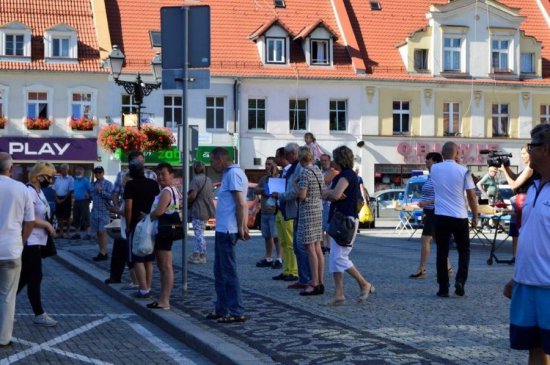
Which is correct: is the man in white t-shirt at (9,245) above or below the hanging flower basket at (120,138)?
below

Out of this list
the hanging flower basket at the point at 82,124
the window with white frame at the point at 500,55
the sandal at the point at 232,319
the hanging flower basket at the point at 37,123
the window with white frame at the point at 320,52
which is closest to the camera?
the sandal at the point at 232,319

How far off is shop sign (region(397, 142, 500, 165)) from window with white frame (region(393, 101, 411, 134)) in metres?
0.74

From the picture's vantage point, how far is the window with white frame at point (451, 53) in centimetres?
4822

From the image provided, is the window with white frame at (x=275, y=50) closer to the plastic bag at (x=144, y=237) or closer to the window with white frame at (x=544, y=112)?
the window with white frame at (x=544, y=112)

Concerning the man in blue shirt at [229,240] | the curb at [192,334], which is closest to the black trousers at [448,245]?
the man in blue shirt at [229,240]

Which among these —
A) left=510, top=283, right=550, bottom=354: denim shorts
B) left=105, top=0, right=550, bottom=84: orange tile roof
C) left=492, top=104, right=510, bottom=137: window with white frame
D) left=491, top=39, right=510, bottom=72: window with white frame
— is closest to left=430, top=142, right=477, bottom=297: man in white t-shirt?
left=510, top=283, right=550, bottom=354: denim shorts

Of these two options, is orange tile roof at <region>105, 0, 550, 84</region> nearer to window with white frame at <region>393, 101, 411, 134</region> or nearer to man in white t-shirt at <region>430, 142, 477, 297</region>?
window with white frame at <region>393, 101, 411, 134</region>

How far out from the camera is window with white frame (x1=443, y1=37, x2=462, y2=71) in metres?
48.2

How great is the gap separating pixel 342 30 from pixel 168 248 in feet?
124

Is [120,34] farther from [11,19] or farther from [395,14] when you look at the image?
[395,14]

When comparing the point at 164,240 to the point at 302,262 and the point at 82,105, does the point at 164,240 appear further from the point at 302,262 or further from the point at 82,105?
the point at 82,105

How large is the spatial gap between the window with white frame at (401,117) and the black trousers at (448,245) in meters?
35.3

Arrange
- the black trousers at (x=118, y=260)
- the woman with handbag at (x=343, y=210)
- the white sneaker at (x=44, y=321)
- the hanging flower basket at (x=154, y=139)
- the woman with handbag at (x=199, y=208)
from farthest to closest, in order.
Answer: the hanging flower basket at (x=154, y=139) < the woman with handbag at (x=199, y=208) < the black trousers at (x=118, y=260) < the woman with handbag at (x=343, y=210) < the white sneaker at (x=44, y=321)

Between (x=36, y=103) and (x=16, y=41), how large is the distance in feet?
9.23
